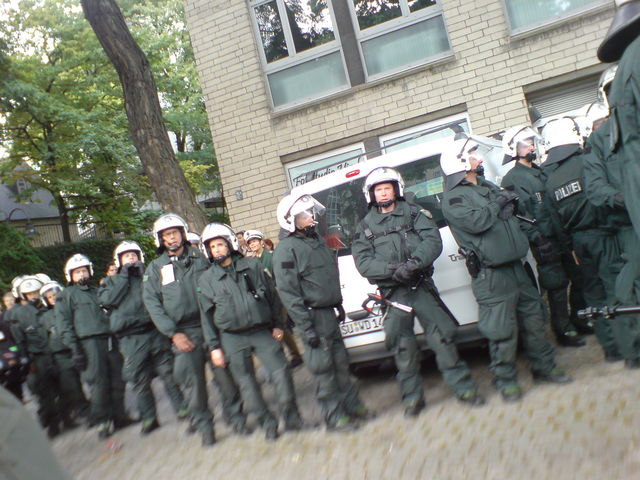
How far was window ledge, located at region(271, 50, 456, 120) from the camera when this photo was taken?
11.5 metres

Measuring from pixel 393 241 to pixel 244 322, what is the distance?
4.71 ft

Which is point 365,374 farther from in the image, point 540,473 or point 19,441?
point 19,441

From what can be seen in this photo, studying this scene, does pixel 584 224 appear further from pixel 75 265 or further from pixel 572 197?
pixel 75 265

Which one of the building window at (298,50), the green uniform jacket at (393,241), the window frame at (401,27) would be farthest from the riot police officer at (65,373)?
the window frame at (401,27)

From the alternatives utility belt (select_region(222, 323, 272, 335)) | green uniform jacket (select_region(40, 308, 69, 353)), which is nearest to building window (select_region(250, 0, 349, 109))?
green uniform jacket (select_region(40, 308, 69, 353))

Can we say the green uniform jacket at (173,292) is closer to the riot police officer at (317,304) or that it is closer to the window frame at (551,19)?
the riot police officer at (317,304)

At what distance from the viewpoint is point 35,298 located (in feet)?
27.6

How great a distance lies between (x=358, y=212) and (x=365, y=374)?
1855 millimetres

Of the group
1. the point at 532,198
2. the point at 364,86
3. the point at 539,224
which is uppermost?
the point at 364,86

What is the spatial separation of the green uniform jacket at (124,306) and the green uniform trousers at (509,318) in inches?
134

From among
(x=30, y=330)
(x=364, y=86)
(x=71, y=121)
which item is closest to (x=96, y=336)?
(x=30, y=330)

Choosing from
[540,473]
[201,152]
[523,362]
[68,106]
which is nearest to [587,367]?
[523,362]

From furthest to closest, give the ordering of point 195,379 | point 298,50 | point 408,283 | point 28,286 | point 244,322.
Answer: point 298,50 → point 28,286 → point 195,379 → point 244,322 → point 408,283

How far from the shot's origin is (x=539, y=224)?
5.95 m
